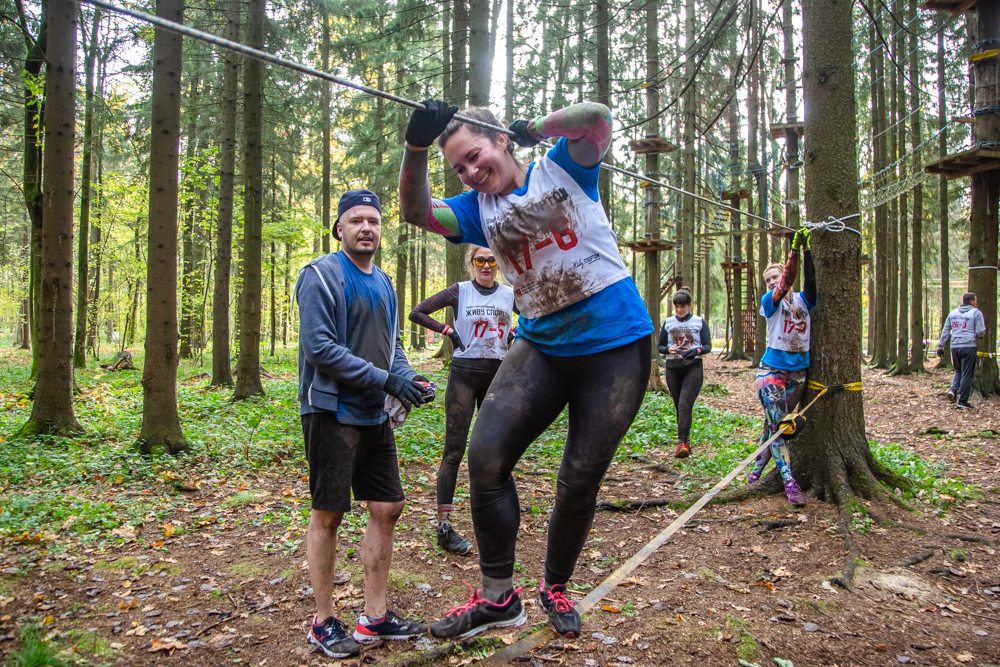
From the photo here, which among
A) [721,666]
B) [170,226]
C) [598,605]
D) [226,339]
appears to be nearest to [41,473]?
[170,226]

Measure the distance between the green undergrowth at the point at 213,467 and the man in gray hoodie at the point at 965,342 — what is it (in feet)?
13.9

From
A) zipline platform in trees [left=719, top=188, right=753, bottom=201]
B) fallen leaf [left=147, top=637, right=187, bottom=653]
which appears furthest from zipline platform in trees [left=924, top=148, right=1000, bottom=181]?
fallen leaf [left=147, top=637, right=187, bottom=653]

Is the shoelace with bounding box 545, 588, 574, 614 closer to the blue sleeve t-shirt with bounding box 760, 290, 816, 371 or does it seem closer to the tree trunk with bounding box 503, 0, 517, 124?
the blue sleeve t-shirt with bounding box 760, 290, 816, 371

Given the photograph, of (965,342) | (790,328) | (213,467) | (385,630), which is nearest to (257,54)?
(385,630)

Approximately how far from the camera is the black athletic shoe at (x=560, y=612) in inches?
100

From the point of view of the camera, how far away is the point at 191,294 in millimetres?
18328

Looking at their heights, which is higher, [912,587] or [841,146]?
[841,146]

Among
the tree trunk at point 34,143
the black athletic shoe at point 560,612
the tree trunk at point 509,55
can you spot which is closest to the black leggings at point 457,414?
the black athletic shoe at point 560,612

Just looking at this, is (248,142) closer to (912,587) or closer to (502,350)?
(502,350)

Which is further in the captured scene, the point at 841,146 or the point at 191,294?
the point at 191,294

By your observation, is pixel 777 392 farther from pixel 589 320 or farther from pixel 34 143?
pixel 34 143

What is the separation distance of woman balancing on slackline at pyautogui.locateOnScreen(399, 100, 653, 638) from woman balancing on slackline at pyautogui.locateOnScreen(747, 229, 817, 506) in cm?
310

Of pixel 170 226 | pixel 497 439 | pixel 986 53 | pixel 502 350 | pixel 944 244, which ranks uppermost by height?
Result: pixel 986 53

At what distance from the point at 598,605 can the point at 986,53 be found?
38.4 ft
